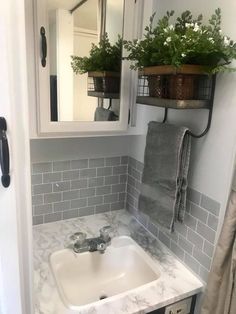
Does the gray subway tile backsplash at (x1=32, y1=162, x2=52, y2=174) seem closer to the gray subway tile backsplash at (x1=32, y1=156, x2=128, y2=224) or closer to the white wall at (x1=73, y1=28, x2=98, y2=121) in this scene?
the gray subway tile backsplash at (x1=32, y1=156, x2=128, y2=224)

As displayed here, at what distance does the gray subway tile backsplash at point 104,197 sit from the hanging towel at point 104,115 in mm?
335

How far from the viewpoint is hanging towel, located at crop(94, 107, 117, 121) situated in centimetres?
124

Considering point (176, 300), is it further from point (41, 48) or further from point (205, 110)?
point (41, 48)

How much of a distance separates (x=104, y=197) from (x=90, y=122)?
57 centimetres

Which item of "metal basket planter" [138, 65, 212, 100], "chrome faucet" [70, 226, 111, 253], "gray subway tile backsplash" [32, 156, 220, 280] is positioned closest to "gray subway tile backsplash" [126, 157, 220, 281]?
"gray subway tile backsplash" [32, 156, 220, 280]

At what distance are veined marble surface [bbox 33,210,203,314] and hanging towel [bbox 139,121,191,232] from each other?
22 centimetres

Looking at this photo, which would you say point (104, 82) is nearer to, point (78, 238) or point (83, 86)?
point (83, 86)

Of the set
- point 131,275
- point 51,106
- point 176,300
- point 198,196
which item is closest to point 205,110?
point 198,196

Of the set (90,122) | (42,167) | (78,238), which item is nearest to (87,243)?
(78,238)

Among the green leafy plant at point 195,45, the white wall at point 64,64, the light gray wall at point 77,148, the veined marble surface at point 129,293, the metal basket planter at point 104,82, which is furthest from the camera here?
the light gray wall at point 77,148

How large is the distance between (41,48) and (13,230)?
72cm

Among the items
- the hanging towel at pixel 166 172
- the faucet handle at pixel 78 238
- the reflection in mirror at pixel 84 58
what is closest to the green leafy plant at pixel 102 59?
the reflection in mirror at pixel 84 58

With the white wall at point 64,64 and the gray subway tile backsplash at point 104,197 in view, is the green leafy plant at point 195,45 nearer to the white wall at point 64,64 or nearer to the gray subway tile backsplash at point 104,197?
the white wall at point 64,64

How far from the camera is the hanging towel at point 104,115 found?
1.24 metres
